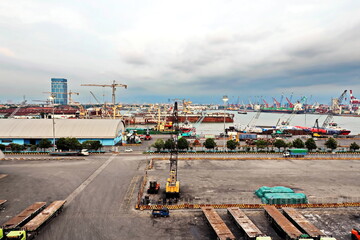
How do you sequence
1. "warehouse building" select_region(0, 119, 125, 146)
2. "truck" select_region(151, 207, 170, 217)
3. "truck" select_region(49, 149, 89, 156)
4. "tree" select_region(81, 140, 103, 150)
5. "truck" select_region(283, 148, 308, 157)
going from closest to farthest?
"truck" select_region(151, 207, 170, 217), "truck" select_region(283, 148, 308, 157), "truck" select_region(49, 149, 89, 156), "tree" select_region(81, 140, 103, 150), "warehouse building" select_region(0, 119, 125, 146)

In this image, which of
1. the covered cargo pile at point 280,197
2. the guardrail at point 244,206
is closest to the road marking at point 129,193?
the guardrail at point 244,206

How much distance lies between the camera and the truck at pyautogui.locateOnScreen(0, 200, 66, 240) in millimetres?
13133

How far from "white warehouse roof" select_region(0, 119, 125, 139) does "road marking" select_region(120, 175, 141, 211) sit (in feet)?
80.7

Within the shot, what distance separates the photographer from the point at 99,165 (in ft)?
111

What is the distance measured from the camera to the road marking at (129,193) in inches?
767

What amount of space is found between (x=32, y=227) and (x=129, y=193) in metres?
9.00

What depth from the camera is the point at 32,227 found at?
14.6m

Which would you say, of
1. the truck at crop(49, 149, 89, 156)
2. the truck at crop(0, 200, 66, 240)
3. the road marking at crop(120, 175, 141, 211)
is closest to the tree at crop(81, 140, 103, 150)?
the truck at crop(49, 149, 89, 156)

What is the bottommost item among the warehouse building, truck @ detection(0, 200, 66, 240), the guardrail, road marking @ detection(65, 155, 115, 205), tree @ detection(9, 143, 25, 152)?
the guardrail

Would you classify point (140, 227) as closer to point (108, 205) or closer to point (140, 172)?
point (108, 205)

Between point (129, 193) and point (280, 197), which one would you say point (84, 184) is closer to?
point (129, 193)

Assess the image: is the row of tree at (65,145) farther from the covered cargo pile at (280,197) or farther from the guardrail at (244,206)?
the covered cargo pile at (280,197)

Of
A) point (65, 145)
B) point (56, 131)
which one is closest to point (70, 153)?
point (65, 145)

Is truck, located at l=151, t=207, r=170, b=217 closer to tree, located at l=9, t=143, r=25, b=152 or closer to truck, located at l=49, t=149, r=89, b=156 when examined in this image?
truck, located at l=49, t=149, r=89, b=156
